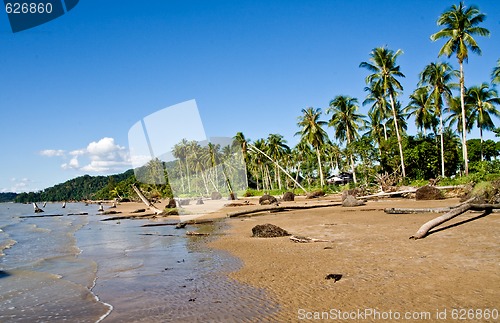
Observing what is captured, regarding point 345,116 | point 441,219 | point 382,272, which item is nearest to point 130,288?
point 382,272

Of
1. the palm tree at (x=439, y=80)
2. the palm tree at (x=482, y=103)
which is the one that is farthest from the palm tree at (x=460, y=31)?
the palm tree at (x=482, y=103)

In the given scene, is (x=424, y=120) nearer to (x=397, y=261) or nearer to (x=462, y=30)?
(x=462, y=30)

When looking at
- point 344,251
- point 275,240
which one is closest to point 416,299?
point 344,251

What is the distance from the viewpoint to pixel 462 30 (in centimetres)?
2884

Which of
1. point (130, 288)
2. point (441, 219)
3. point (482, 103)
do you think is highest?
point (482, 103)

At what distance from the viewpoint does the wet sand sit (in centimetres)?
478

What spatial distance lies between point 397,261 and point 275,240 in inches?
192

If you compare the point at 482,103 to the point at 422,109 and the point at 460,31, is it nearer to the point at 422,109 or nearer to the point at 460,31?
the point at 422,109

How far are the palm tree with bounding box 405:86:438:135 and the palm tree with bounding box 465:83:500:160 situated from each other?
4.60 m

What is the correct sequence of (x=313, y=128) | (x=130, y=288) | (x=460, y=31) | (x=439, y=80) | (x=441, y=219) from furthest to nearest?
(x=313, y=128) → (x=439, y=80) → (x=460, y=31) → (x=441, y=219) → (x=130, y=288)

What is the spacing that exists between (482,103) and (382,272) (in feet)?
150

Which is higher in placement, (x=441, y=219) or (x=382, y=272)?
(x=441, y=219)

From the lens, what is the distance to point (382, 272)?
636 centimetres

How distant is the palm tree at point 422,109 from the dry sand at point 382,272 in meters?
35.5
